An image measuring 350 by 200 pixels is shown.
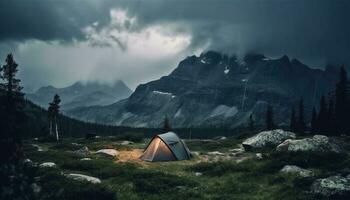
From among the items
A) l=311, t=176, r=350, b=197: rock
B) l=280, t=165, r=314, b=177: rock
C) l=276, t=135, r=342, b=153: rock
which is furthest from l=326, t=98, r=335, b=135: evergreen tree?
l=311, t=176, r=350, b=197: rock

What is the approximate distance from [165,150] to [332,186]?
24.5 meters

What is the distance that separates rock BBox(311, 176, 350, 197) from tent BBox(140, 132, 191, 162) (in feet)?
73.8

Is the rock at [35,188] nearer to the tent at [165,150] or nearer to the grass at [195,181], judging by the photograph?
the grass at [195,181]

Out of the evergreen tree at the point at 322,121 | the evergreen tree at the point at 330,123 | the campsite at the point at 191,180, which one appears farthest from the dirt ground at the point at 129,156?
the evergreen tree at the point at 322,121

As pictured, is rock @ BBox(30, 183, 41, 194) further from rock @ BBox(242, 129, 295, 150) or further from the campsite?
rock @ BBox(242, 129, 295, 150)

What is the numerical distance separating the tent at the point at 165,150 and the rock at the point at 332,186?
22.5 metres

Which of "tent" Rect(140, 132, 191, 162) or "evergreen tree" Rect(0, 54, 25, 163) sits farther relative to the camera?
"tent" Rect(140, 132, 191, 162)

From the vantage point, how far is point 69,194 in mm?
21703

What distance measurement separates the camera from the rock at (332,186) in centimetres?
2305

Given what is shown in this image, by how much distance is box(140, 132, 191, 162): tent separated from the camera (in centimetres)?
4578

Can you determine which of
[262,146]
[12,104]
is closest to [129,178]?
[12,104]

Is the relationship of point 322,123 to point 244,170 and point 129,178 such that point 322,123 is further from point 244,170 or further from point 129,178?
point 129,178

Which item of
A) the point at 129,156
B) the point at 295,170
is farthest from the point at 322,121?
the point at 295,170

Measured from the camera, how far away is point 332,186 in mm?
23703
